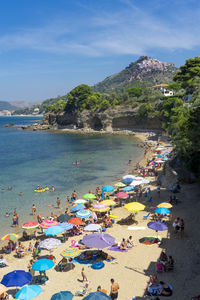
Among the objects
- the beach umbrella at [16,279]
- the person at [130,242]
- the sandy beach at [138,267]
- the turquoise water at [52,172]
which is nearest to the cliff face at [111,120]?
the turquoise water at [52,172]

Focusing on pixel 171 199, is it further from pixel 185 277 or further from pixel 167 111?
pixel 167 111

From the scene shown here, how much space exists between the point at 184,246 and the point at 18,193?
18.0 metres

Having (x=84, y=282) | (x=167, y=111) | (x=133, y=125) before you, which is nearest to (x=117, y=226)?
(x=84, y=282)

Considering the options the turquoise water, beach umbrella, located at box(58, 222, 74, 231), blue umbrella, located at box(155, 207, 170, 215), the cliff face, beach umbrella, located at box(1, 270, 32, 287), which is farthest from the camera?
the cliff face

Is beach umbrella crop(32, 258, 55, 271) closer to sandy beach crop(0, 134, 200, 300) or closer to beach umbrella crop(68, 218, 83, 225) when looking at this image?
sandy beach crop(0, 134, 200, 300)

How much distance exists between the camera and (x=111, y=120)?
80875 millimetres

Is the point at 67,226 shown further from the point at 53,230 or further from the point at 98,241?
the point at 98,241

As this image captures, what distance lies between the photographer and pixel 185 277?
1009cm

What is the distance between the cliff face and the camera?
71.5 m

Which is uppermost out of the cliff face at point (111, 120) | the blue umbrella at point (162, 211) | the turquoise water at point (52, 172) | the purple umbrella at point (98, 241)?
the cliff face at point (111, 120)

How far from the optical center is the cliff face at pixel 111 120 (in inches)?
2814

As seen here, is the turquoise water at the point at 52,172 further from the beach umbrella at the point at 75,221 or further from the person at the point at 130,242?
the person at the point at 130,242

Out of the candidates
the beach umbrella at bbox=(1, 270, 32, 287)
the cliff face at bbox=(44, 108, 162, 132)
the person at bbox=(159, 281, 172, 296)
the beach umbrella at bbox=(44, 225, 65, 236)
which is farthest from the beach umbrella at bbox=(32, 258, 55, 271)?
the cliff face at bbox=(44, 108, 162, 132)

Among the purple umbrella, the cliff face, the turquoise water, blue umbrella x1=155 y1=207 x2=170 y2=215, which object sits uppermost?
the cliff face
